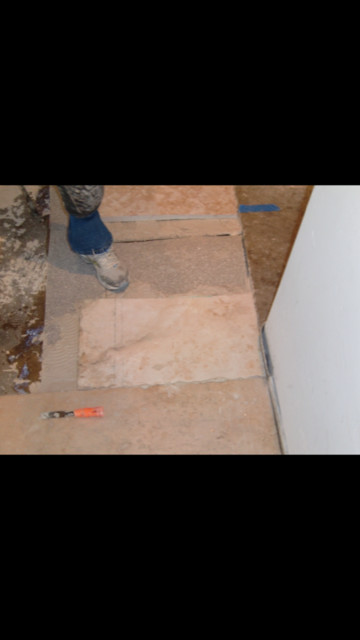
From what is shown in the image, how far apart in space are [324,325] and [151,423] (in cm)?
89

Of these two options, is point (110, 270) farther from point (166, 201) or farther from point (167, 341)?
point (166, 201)

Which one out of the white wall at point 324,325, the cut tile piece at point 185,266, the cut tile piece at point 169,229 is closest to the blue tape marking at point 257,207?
the cut tile piece at point 169,229

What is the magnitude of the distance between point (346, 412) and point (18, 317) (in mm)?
1487

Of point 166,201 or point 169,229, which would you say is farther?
point 166,201

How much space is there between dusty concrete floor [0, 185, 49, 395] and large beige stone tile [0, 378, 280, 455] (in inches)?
5.3

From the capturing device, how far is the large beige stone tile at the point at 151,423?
161 cm

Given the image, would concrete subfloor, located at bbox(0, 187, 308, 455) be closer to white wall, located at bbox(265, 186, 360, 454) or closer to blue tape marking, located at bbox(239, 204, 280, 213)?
blue tape marking, located at bbox(239, 204, 280, 213)

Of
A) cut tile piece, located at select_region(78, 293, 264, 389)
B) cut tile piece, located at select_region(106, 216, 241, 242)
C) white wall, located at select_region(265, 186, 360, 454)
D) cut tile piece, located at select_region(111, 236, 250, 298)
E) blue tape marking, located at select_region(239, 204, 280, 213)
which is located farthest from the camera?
blue tape marking, located at select_region(239, 204, 280, 213)

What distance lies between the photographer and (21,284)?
6.39 ft

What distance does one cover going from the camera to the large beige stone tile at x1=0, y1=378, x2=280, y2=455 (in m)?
1.61

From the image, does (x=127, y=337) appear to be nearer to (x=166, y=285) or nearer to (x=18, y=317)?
(x=166, y=285)

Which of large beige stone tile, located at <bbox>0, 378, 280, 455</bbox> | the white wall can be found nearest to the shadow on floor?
large beige stone tile, located at <bbox>0, 378, 280, 455</bbox>

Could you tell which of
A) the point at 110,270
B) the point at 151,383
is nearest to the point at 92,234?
the point at 110,270

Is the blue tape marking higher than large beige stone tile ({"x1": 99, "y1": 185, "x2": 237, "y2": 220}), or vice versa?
large beige stone tile ({"x1": 99, "y1": 185, "x2": 237, "y2": 220})
